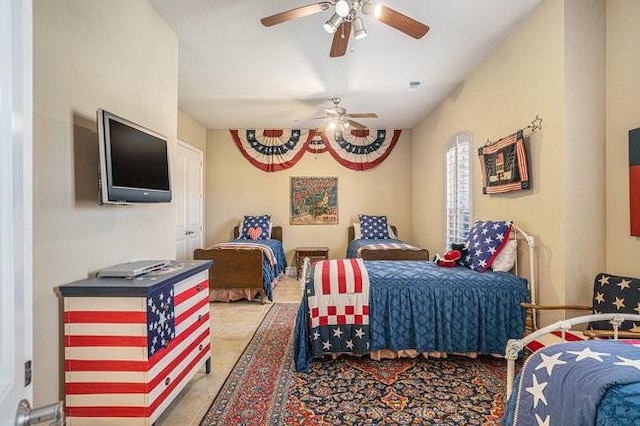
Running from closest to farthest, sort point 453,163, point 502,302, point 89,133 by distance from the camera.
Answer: point 89,133 < point 502,302 < point 453,163

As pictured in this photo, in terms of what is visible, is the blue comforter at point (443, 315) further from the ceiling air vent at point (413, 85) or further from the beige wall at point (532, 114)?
the ceiling air vent at point (413, 85)

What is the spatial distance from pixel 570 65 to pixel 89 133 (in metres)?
3.25

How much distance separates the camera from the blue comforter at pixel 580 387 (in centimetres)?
96

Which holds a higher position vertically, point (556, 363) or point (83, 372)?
point (556, 363)

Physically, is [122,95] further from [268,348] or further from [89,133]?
[268,348]

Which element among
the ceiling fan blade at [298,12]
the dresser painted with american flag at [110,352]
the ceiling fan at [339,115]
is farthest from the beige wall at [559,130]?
the dresser painted with american flag at [110,352]

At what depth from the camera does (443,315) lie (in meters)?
2.76

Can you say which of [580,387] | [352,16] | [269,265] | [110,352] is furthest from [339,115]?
[580,387]

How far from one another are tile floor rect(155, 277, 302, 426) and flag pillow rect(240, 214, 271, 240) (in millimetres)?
1108

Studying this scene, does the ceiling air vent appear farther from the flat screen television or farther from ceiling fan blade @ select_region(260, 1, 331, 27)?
the flat screen television

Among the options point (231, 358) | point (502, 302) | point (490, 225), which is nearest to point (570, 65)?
point (490, 225)

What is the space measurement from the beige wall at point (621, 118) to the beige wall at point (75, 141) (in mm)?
3402

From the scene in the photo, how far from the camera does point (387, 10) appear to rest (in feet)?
7.14

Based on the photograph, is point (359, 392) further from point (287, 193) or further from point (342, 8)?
point (287, 193)
